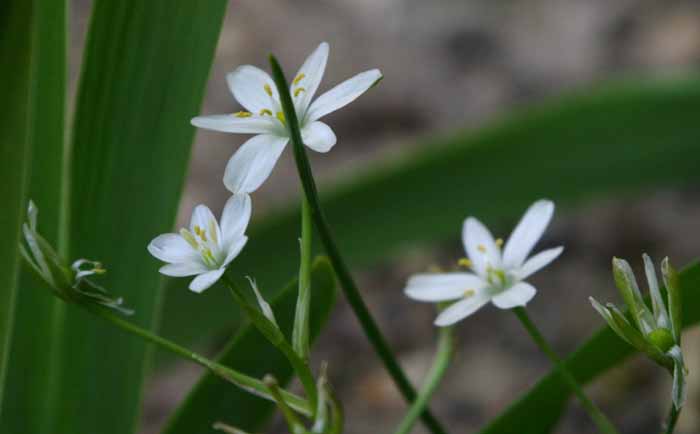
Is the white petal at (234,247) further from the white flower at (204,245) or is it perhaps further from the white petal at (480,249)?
the white petal at (480,249)

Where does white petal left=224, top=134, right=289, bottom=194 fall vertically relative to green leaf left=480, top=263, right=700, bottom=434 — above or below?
above

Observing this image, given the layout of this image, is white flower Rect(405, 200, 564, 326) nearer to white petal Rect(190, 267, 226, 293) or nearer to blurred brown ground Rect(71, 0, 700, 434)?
white petal Rect(190, 267, 226, 293)

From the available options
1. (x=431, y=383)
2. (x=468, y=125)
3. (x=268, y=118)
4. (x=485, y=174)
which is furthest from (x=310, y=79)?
(x=468, y=125)

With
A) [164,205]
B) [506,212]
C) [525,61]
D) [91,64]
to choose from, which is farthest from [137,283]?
[525,61]

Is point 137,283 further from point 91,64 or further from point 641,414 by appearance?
point 641,414

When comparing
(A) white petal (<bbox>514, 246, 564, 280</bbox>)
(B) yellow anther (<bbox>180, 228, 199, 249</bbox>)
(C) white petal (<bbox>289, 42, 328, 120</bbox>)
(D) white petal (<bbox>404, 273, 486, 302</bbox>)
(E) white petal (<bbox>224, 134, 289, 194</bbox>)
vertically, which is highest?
(C) white petal (<bbox>289, 42, 328, 120</bbox>)

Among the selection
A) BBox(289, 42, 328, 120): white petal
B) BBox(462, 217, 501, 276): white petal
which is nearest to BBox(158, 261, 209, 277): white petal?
BBox(289, 42, 328, 120): white petal

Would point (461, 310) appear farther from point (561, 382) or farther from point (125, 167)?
point (125, 167)
